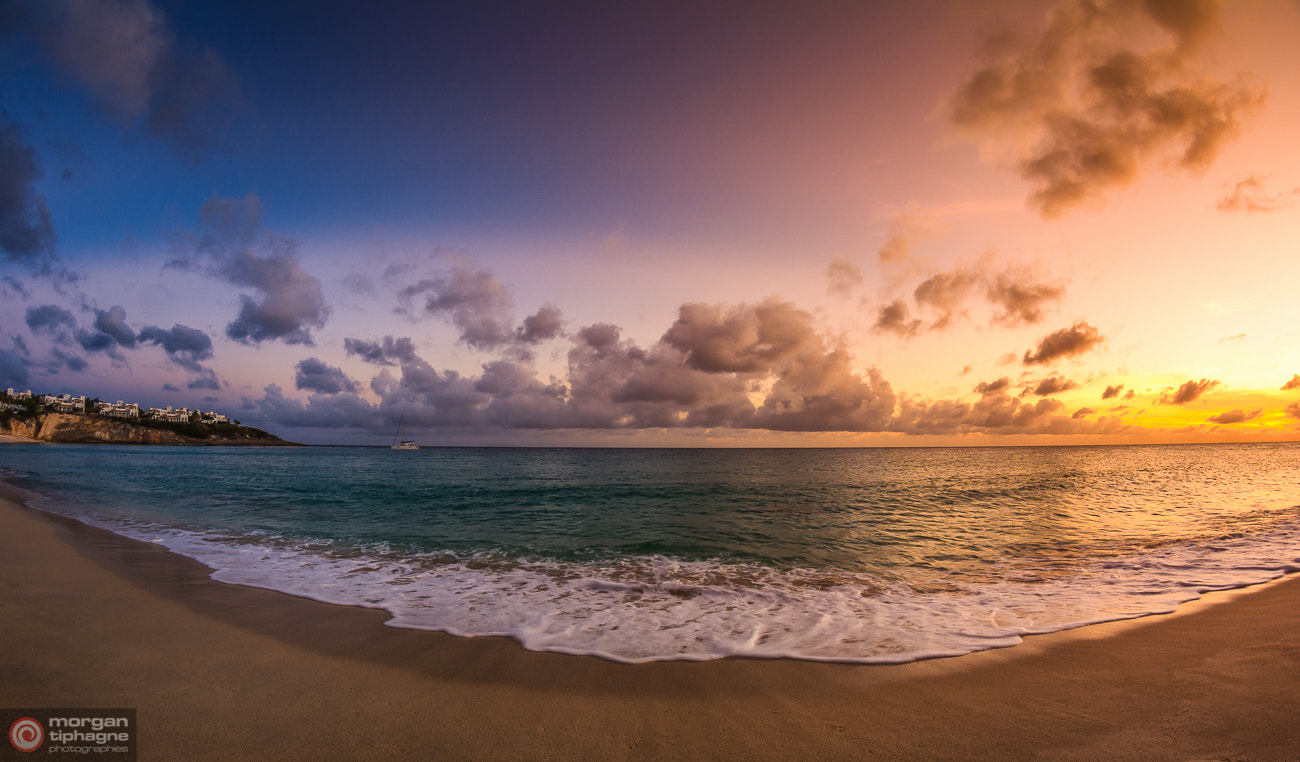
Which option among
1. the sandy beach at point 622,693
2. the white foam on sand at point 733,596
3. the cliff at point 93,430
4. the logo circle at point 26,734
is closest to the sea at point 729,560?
the white foam on sand at point 733,596

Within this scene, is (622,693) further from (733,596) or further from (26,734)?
(26,734)

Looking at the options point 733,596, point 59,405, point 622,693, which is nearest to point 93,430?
point 59,405

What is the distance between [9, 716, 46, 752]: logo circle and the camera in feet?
12.0

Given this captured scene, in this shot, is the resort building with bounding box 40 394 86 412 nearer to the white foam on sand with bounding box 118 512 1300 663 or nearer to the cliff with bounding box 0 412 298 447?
the cliff with bounding box 0 412 298 447

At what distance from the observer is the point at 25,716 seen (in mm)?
3990

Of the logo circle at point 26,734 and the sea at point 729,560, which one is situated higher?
the logo circle at point 26,734

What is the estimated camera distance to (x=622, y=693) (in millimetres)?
4934

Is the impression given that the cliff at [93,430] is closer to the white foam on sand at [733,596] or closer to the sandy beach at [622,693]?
Answer: the white foam on sand at [733,596]

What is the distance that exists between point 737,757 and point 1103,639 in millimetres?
6093

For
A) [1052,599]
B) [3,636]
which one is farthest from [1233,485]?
[3,636]

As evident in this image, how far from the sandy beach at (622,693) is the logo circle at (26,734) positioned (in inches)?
14.6

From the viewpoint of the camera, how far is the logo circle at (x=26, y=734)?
12.0 ft

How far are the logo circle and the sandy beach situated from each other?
0.37 m

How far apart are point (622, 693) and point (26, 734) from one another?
4.98 meters
